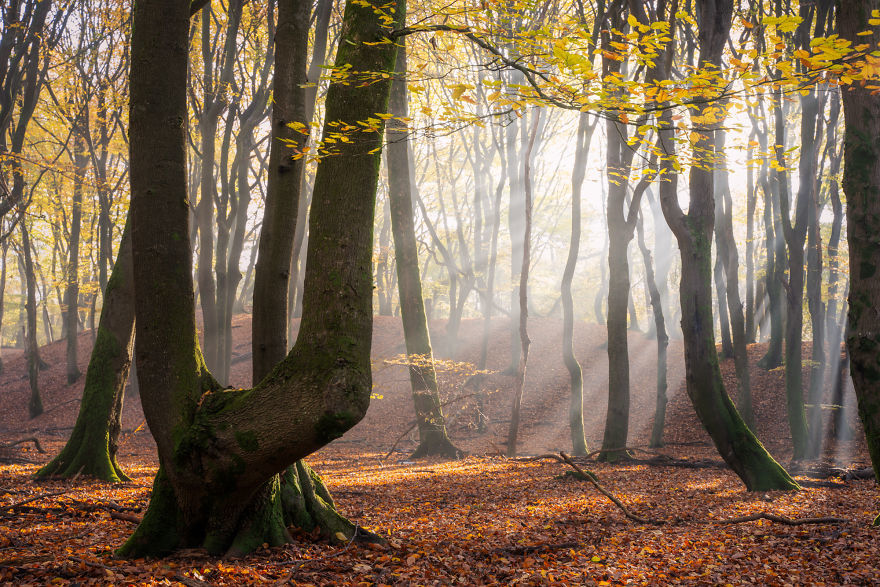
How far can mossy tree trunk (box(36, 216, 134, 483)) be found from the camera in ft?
23.5

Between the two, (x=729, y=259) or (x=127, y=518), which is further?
(x=729, y=259)

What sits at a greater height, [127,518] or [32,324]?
[32,324]

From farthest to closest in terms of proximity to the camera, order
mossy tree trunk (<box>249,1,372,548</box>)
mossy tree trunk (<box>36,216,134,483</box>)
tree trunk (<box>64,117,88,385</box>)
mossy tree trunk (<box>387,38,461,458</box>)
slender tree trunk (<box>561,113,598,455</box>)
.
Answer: tree trunk (<box>64,117,88,385</box>), slender tree trunk (<box>561,113,598,455</box>), mossy tree trunk (<box>387,38,461,458</box>), mossy tree trunk (<box>36,216,134,483</box>), mossy tree trunk (<box>249,1,372,548</box>)

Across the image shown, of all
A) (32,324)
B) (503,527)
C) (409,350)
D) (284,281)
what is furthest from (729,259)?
(32,324)

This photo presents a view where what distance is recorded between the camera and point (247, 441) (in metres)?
3.32

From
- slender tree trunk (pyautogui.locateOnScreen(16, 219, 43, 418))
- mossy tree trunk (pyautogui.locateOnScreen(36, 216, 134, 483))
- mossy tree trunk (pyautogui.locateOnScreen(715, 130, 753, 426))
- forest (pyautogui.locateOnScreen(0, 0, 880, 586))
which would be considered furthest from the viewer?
slender tree trunk (pyautogui.locateOnScreen(16, 219, 43, 418))

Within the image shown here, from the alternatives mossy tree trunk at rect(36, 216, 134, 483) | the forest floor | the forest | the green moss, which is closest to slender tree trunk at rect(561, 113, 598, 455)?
the forest

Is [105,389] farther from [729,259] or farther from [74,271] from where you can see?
[74,271]

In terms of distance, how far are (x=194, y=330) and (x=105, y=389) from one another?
4.48 m

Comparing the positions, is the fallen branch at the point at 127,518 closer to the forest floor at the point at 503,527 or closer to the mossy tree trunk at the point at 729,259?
the forest floor at the point at 503,527

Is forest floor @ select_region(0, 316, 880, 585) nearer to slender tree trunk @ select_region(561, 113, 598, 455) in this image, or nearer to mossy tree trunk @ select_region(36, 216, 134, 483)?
mossy tree trunk @ select_region(36, 216, 134, 483)

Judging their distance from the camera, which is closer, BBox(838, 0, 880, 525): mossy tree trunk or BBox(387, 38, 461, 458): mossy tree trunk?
BBox(838, 0, 880, 525): mossy tree trunk

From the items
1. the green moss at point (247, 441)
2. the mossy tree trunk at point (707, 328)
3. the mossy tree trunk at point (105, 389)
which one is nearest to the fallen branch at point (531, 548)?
the green moss at point (247, 441)

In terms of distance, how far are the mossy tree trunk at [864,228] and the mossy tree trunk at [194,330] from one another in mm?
4070
